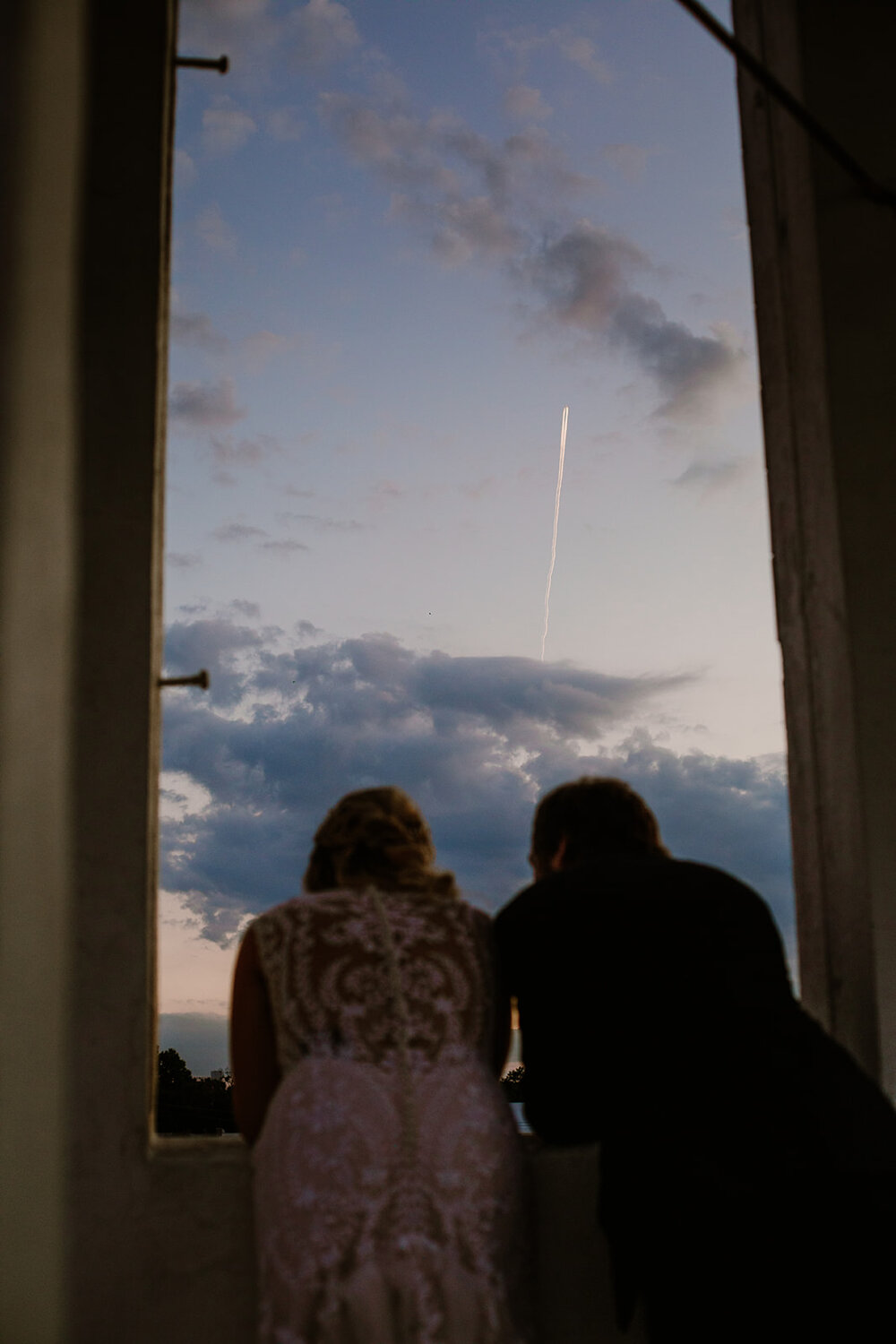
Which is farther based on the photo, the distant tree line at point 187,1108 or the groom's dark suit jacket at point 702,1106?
the distant tree line at point 187,1108

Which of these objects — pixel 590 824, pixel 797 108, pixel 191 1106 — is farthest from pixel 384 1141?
pixel 797 108

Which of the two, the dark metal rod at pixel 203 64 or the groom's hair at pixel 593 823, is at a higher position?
the dark metal rod at pixel 203 64

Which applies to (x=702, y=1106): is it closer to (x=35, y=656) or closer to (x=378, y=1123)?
(x=378, y=1123)

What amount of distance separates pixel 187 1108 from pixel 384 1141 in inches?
31.4

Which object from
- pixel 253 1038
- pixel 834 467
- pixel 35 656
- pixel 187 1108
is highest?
pixel 834 467

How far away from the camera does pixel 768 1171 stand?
1532 mm

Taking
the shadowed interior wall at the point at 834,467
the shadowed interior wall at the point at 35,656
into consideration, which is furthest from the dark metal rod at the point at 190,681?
the shadowed interior wall at the point at 834,467

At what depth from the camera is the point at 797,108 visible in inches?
97.5

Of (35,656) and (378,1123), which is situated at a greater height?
(35,656)

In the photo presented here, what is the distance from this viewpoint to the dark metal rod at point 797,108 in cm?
234

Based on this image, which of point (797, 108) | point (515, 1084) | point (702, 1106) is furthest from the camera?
point (797, 108)

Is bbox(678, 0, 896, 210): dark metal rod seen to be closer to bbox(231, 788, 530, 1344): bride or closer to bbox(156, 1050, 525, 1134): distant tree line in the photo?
bbox(231, 788, 530, 1344): bride

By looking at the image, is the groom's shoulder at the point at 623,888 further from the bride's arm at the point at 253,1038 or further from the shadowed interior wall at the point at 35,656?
the shadowed interior wall at the point at 35,656

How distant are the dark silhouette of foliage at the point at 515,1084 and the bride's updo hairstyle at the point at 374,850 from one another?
0.32 meters
